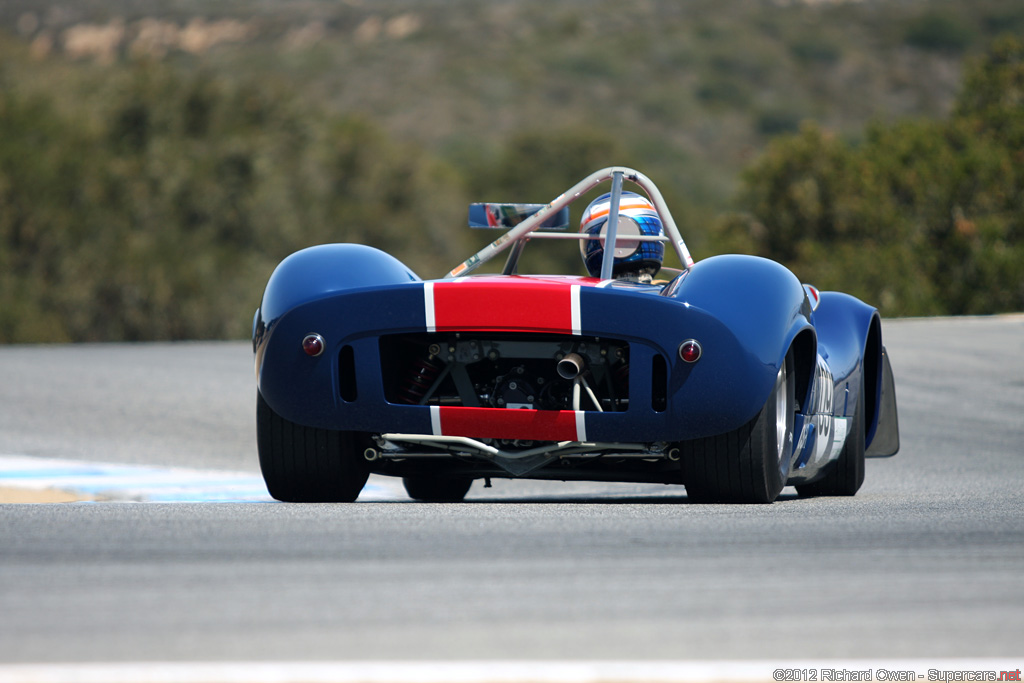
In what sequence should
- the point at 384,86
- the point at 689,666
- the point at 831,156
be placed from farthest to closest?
1. the point at 384,86
2. the point at 831,156
3. the point at 689,666

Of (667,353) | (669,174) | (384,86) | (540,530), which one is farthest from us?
(384,86)

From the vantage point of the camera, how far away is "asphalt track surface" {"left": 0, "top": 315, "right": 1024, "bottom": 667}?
2.74 m

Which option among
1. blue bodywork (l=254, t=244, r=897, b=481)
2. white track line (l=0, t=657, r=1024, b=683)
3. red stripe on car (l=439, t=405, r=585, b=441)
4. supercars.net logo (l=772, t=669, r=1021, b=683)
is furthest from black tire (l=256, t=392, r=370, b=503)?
supercars.net logo (l=772, t=669, r=1021, b=683)

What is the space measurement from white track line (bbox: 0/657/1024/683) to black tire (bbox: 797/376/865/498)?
4.21m

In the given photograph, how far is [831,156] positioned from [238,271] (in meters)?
17.3

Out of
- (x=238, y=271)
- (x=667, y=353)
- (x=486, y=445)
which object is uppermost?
(x=667, y=353)

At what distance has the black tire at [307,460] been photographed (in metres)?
5.57

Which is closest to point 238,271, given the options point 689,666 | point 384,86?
point 689,666

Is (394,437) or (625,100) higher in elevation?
(394,437)

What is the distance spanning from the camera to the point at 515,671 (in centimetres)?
249

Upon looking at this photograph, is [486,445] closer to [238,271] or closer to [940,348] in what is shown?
[940,348]

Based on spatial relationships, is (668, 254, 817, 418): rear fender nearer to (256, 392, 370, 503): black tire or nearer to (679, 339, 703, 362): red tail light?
(679, 339, 703, 362): red tail light

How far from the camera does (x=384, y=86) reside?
13312 cm

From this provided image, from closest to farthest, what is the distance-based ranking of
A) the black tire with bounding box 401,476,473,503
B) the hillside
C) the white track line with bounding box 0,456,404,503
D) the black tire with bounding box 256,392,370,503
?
the black tire with bounding box 256,392,370,503
the black tire with bounding box 401,476,473,503
the white track line with bounding box 0,456,404,503
the hillside
